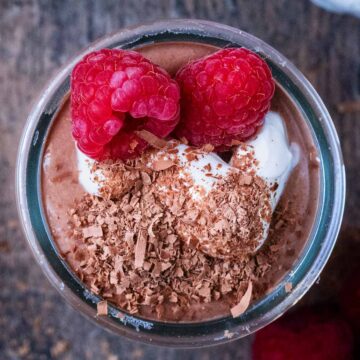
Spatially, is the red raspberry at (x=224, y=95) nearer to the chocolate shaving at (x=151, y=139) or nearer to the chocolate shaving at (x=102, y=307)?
the chocolate shaving at (x=151, y=139)

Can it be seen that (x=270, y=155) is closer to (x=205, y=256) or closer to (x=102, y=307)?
(x=205, y=256)

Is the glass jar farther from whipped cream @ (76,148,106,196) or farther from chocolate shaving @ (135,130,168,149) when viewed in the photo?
chocolate shaving @ (135,130,168,149)

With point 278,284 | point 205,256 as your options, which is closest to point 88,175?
point 205,256

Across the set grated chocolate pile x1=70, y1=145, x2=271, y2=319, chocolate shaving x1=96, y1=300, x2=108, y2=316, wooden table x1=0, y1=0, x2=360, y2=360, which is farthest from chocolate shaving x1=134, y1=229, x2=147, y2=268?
wooden table x1=0, y1=0, x2=360, y2=360

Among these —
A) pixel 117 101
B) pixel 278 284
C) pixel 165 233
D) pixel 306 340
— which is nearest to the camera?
pixel 117 101

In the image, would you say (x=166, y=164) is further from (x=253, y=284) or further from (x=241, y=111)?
(x=253, y=284)

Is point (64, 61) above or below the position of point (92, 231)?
above

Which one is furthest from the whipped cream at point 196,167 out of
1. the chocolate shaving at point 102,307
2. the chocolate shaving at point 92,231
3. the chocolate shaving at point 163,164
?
the chocolate shaving at point 102,307
